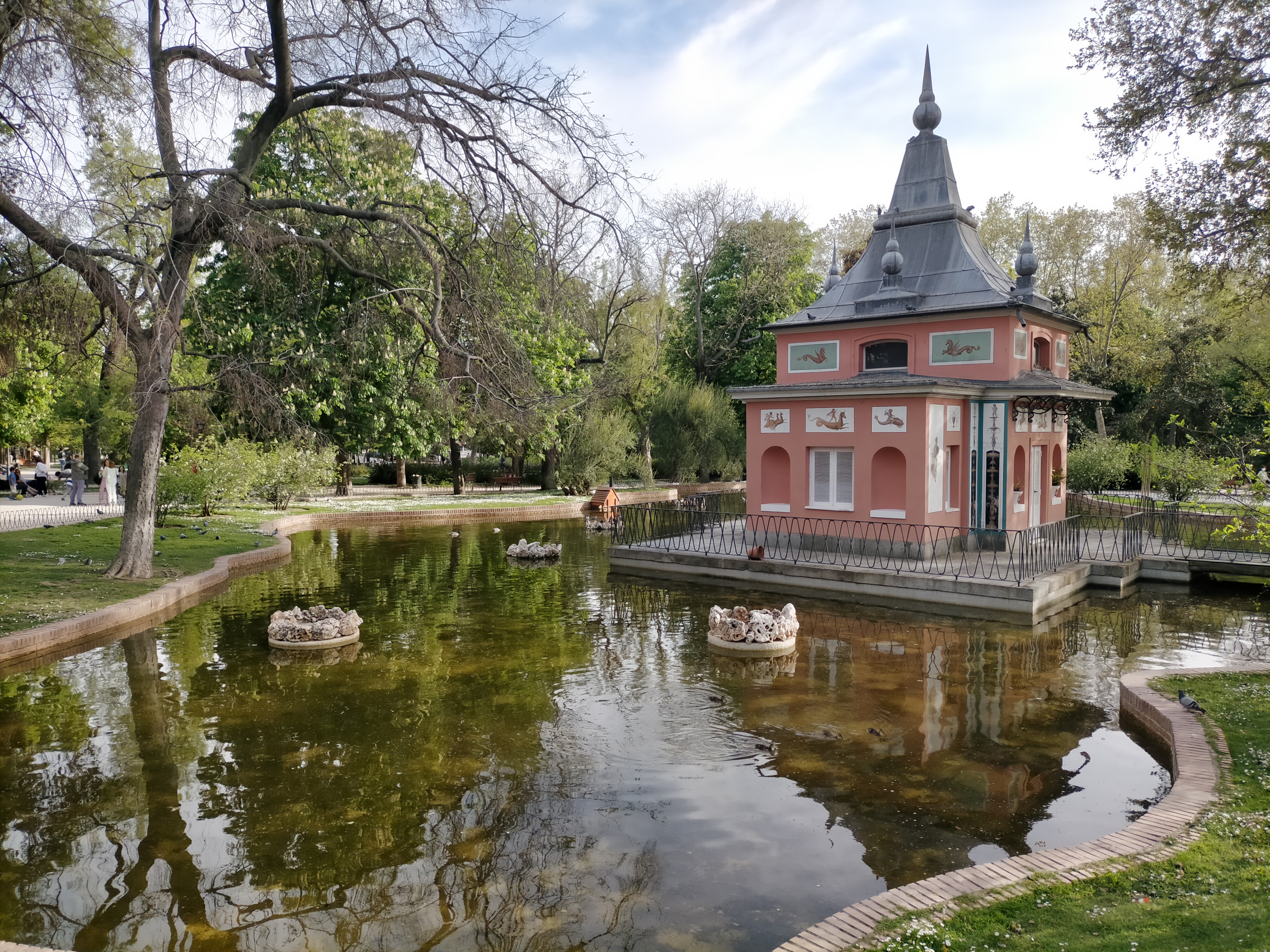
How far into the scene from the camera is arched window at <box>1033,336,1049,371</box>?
2261cm

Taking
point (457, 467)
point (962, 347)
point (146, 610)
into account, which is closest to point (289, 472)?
point (457, 467)

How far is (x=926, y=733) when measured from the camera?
32.3 ft

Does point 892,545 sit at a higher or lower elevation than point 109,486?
lower

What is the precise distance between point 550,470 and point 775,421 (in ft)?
79.3

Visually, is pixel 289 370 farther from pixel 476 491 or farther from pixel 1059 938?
pixel 476 491

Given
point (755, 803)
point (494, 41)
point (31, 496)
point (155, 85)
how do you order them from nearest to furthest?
point (755, 803) < point (494, 41) < point (155, 85) < point (31, 496)

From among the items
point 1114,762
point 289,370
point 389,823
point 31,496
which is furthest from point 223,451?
point 1114,762

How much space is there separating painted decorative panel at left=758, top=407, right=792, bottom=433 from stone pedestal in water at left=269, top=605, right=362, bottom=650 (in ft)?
37.8

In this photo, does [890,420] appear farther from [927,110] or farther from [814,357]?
[927,110]

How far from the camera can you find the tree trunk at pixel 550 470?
4394cm

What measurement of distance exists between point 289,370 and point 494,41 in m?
6.67

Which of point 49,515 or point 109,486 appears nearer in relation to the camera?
point 49,515

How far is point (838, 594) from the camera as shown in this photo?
59.2 feet

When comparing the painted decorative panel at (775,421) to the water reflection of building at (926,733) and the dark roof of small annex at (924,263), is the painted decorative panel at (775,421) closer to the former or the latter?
the dark roof of small annex at (924,263)
